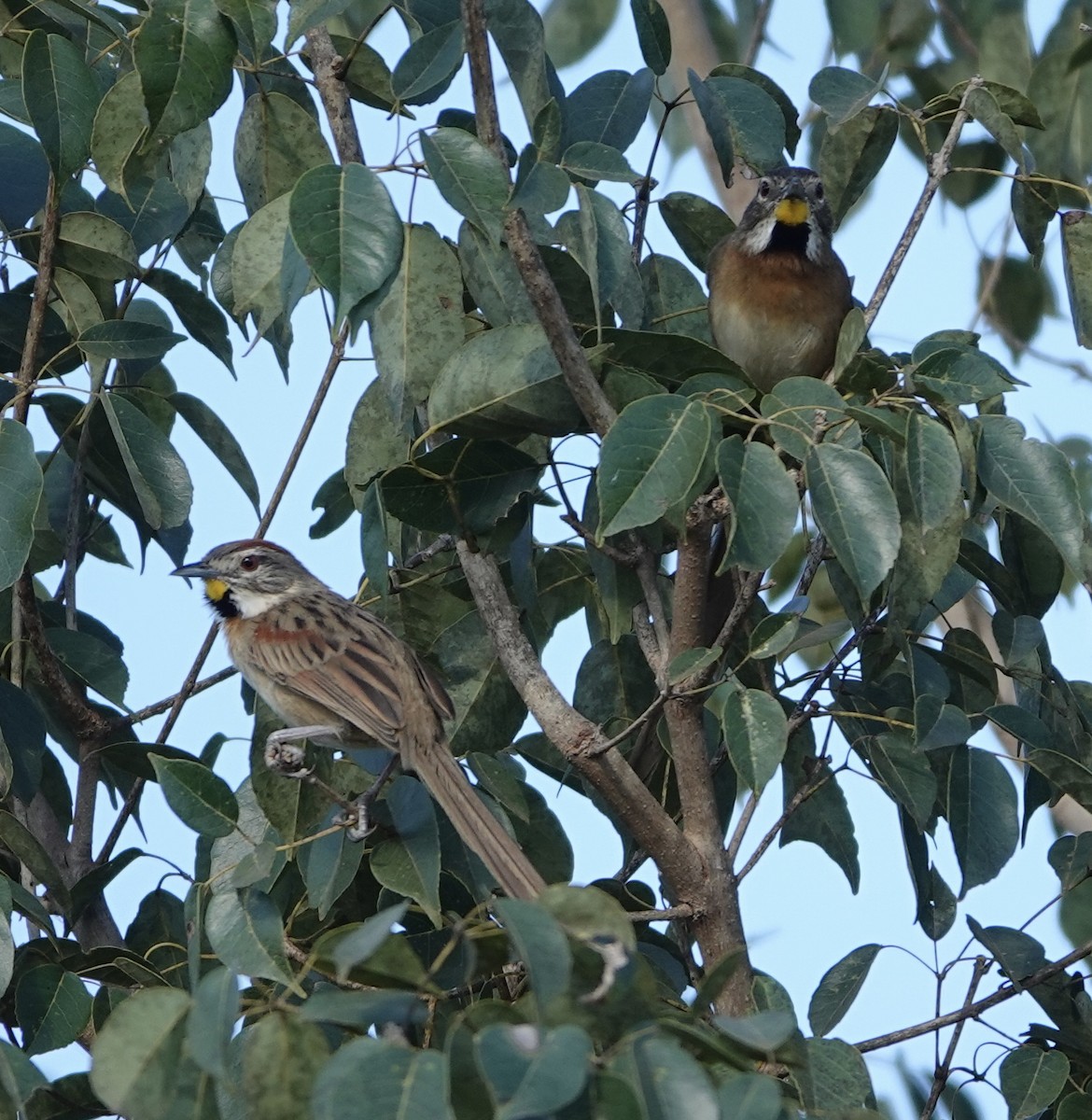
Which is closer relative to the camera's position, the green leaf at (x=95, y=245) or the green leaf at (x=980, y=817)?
the green leaf at (x=980, y=817)

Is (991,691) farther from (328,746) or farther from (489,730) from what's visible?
(328,746)

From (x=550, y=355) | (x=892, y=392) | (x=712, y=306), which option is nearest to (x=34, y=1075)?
(x=550, y=355)

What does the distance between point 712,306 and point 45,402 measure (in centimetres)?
217

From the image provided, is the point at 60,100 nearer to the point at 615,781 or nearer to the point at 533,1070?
the point at 615,781

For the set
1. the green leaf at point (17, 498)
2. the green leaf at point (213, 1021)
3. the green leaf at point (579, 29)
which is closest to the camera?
the green leaf at point (213, 1021)

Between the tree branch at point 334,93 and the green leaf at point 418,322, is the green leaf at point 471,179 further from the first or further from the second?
the tree branch at point 334,93

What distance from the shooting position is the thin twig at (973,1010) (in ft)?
11.8

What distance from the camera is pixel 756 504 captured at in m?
3.04

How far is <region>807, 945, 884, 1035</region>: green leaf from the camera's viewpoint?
372 centimetres

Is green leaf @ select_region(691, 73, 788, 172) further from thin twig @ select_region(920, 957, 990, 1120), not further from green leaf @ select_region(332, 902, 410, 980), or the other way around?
green leaf @ select_region(332, 902, 410, 980)

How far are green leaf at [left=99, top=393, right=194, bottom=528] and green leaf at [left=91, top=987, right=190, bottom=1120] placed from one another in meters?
1.89

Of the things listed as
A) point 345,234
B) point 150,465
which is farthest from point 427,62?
point 150,465

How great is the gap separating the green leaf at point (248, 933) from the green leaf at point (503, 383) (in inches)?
45.3

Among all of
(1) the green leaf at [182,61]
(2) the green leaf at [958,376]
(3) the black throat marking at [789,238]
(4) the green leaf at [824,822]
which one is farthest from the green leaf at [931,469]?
(3) the black throat marking at [789,238]
